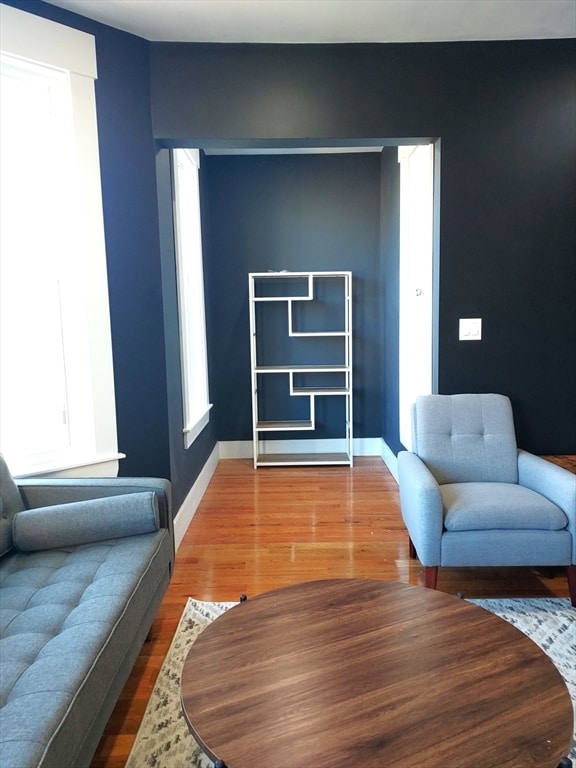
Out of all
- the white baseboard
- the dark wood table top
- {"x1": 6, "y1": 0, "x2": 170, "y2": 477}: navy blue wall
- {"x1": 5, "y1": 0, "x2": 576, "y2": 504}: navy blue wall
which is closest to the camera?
the dark wood table top

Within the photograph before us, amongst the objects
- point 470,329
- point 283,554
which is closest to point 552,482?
point 470,329

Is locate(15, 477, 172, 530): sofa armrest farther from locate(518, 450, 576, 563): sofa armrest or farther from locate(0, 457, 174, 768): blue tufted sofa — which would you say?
locate(518, 450, 576, 563): sofa armrest

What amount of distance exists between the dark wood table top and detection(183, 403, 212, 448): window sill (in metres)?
1.69

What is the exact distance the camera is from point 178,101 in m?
2.51

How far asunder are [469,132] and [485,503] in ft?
6.36

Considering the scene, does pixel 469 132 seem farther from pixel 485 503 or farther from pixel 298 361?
pixel 298 361

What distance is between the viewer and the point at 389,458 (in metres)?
4.00

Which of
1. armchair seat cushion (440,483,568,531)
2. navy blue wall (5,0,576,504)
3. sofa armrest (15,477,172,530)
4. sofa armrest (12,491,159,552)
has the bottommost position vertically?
armchair seat cushion (440,483,568,531)

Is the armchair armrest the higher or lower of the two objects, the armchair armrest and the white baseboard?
the higher

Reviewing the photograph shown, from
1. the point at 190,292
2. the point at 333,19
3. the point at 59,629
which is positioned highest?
the point at 333,19

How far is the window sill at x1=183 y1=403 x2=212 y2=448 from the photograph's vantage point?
9.99 feet

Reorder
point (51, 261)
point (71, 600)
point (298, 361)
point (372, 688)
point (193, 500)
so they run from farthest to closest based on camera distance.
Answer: point (298, 361) → point (193, 500) → point (51, 261) → point (71, 600) → point (372, 688)

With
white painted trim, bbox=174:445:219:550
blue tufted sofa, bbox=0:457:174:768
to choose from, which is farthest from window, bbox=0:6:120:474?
white painted trim, bbox=174:445:219:550

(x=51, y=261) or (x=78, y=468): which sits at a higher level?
(x=51, y=261)
